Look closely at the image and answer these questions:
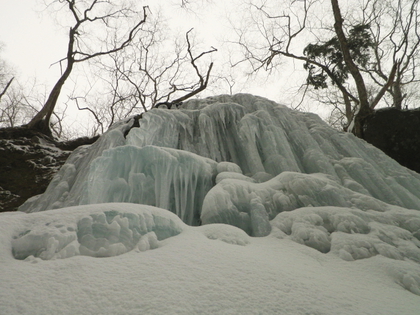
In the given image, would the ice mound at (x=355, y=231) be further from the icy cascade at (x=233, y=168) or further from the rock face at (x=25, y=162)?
the rock face at (x=25, y=162)

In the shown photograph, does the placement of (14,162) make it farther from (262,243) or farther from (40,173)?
(262,243)

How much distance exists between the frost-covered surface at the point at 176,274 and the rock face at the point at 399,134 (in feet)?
16.5

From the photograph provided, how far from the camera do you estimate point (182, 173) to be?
Result: 3.44 metres

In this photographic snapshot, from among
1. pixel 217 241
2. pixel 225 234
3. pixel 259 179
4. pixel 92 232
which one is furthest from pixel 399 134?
pixel 92 232

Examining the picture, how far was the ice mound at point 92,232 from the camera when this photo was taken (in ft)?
4.55

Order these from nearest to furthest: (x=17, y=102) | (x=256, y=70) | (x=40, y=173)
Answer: (x=40, y=173), (x=256, y=70), (x=17, y=102)

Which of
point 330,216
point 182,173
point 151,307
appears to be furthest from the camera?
point 182,173

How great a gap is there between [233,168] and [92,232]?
2489mm

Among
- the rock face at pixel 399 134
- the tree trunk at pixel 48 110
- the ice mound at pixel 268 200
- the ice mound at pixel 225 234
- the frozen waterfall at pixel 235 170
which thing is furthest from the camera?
the tree trunk at pixel 48 110

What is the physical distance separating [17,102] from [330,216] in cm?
2162

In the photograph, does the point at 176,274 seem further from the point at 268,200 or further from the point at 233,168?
A: the point at 233,168

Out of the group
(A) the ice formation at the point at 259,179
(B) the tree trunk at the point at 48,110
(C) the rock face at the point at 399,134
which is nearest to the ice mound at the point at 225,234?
(A) the ice formation at the point at 259,179

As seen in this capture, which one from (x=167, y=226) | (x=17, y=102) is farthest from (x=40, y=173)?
(x=17, y=102)

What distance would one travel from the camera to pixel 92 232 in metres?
1.56
